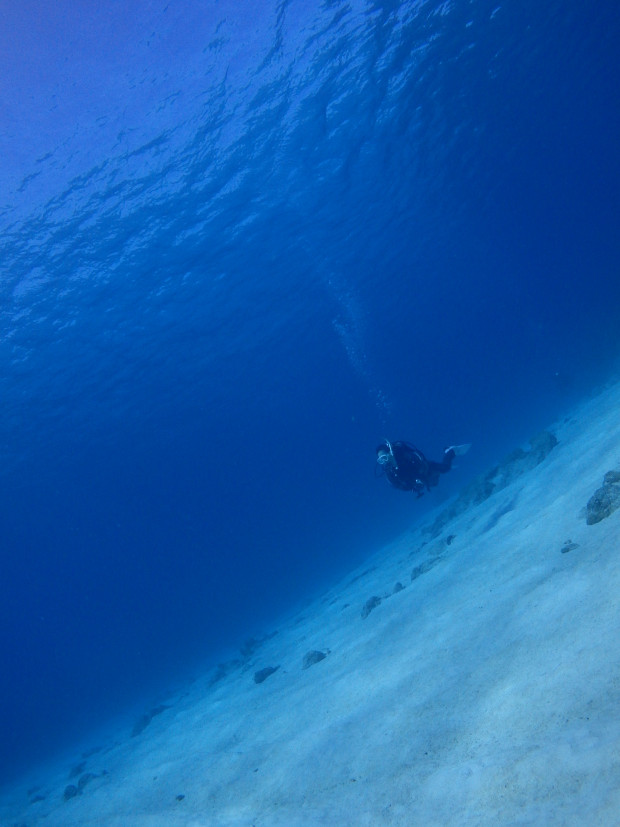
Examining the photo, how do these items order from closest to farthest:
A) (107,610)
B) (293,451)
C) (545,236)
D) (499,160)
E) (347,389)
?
(499,160), (545,236), (347,389), (293,451), (107,610)

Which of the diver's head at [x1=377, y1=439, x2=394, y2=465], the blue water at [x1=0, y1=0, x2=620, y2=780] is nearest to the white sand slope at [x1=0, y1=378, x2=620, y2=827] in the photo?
the diver's head at [x1=377, y1=439, x2=394, y2=465]

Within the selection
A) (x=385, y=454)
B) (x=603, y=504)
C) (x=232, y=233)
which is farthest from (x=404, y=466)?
(x=232, y=233)

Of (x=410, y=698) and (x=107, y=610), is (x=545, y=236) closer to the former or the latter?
(x=410, y=698)

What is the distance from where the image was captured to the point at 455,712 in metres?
3.49

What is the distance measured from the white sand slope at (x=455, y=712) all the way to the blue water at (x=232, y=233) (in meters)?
15.1

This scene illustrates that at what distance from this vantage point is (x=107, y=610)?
317 ft

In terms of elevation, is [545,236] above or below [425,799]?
above

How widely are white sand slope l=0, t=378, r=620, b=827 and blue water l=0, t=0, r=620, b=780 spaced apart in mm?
15051

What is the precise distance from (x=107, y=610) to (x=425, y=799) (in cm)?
10953

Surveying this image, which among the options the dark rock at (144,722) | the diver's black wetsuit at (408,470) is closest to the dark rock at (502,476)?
the diver's black wetsuit at (408,470)

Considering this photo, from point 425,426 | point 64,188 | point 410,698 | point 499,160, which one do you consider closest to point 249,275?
point 64,188

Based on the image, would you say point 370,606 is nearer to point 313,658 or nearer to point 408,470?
point 313,658

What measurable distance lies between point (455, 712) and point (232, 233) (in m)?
21.8

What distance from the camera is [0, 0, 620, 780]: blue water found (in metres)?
14.2
